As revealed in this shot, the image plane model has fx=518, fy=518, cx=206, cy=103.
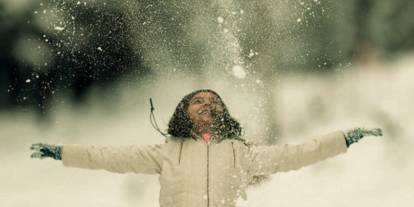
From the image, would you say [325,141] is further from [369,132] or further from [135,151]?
[135,151]

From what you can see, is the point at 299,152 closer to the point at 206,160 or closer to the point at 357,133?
the point at 357,133

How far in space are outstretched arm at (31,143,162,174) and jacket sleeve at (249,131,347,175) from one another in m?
0.80

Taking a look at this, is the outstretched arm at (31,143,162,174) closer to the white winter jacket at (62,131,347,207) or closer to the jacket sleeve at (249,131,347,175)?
the white winter jacket at (62,131,347,207)

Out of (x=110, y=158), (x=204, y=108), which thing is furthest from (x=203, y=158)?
(x=110, y=158)

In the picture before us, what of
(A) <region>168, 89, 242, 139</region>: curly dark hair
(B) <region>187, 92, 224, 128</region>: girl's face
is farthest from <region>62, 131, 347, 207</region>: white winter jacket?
(B) <region>187, 92, 224, 128</region>: girl's face

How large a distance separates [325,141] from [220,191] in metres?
0.98

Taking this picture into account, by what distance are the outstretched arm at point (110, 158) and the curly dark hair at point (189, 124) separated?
31cm

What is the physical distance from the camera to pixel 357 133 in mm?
4230

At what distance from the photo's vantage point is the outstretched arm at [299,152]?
165 inches

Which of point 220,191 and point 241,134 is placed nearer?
point 220,191

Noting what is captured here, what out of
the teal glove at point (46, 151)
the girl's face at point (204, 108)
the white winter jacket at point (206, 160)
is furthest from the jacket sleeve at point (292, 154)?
the teal glove at point (46, 151)

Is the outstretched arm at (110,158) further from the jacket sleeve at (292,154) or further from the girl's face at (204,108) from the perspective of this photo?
the jacket sleeve at (292,154)

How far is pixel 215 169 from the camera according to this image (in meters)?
4.01

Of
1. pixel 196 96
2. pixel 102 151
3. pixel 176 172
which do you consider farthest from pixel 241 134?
pixel 102 151
